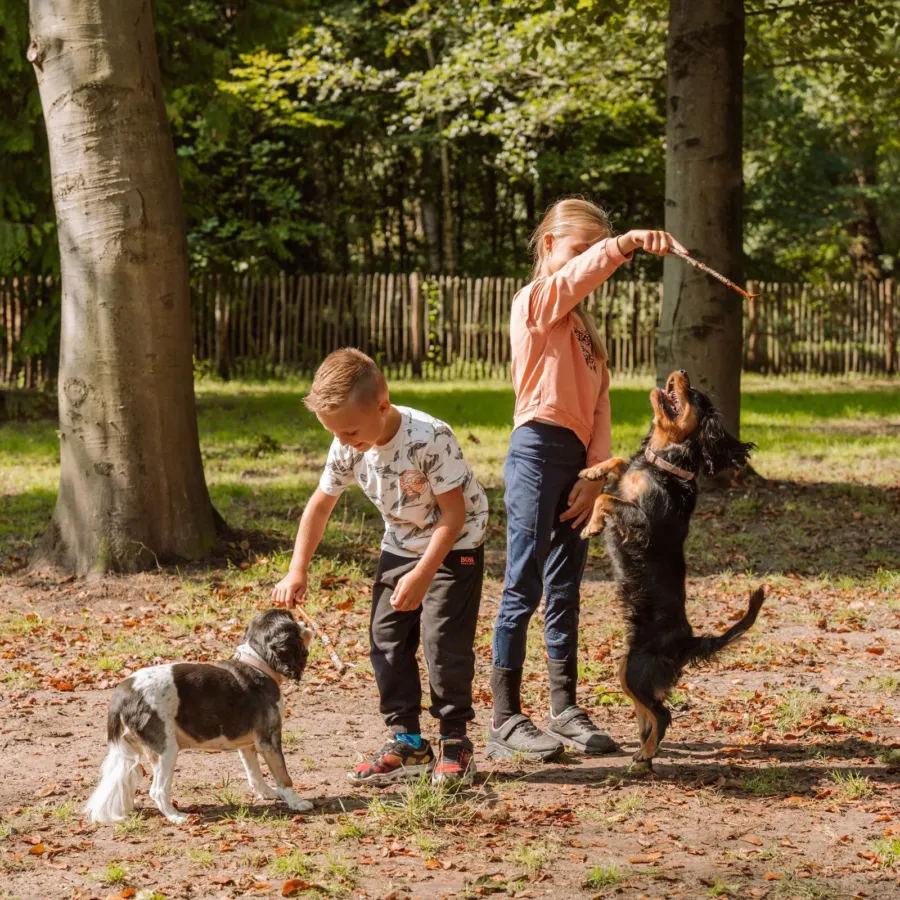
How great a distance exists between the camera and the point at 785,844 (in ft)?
12.9

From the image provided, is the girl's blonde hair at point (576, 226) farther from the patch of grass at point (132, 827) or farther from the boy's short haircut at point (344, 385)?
the patch of grass at point (132, 827)

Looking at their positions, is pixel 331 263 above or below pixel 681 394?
above

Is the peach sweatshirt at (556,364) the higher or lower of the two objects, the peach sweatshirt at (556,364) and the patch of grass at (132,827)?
the higher

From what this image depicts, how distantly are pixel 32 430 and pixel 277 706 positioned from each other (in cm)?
1178

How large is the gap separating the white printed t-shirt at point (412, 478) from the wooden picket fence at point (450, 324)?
16.7 m

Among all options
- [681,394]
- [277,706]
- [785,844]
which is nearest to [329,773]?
[277,706]

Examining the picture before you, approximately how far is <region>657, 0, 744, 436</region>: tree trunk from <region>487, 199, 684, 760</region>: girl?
578cm

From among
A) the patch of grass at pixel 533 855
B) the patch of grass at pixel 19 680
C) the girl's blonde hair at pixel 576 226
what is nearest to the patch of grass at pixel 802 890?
the patch of grass at pixel 533 855

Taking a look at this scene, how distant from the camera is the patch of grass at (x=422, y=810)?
160 inches

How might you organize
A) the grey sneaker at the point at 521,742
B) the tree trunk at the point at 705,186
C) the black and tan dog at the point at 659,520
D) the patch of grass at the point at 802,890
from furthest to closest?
the tree trunk at the point at 705,186
the grey sneaker at the point at 521,742
the black and tan dog at the point at 659,520
the patch of grass at the point at 802,890

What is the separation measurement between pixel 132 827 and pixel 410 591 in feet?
4.09

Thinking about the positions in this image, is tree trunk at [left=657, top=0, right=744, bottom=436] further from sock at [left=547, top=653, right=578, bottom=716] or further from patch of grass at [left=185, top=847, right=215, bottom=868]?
patch of grass at [left=185, top=847, right=215, bottom=868]

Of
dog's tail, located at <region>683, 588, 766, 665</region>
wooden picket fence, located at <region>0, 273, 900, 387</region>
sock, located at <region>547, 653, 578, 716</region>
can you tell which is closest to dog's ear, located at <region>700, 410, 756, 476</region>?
dog's tail, located at <region>683, 588, 766, 665</region>

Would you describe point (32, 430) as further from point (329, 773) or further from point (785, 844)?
point (785, 844)
